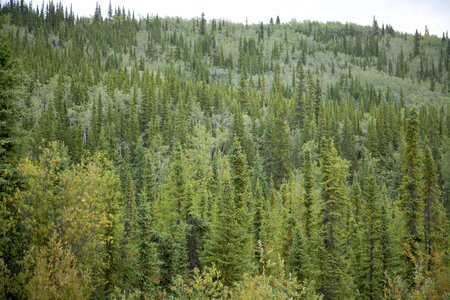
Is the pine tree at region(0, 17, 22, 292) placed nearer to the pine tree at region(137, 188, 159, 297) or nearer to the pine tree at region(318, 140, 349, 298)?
the pine tree at region(137, 188, 159, 297)

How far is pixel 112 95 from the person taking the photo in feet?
→ 306

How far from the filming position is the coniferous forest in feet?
50.0

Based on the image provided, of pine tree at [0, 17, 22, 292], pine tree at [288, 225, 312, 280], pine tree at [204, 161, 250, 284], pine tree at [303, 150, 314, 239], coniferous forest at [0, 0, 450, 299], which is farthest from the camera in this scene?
pine tree at [303, 150, 314, 239]

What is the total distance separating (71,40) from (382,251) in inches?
7301

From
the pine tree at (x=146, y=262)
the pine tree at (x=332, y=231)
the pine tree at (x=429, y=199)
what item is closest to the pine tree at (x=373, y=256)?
the pine tree at (x=332, y=231)

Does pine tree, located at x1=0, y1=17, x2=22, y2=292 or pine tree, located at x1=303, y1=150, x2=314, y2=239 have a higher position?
pine tree, located at x1=0, y1=17, x2=22, y2=292

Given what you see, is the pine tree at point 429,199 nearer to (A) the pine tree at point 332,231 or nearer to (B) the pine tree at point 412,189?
(B) the pine tree at point 412,189

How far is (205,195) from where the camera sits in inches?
1468

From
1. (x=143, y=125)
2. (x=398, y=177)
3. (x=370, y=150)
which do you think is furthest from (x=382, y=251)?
(x=143, y=125)

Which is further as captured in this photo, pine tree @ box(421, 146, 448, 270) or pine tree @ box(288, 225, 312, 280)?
pine tree @ box(421, 146, 448, 270)

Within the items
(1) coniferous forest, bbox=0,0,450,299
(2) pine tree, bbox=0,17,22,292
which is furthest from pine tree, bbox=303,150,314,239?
(2) pine tree, bbox=0,17,22,292

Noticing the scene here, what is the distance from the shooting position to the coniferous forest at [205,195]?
600 inches

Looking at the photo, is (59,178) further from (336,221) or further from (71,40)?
(71,40)

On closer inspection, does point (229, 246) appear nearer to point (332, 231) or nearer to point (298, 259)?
point (298, 259)
